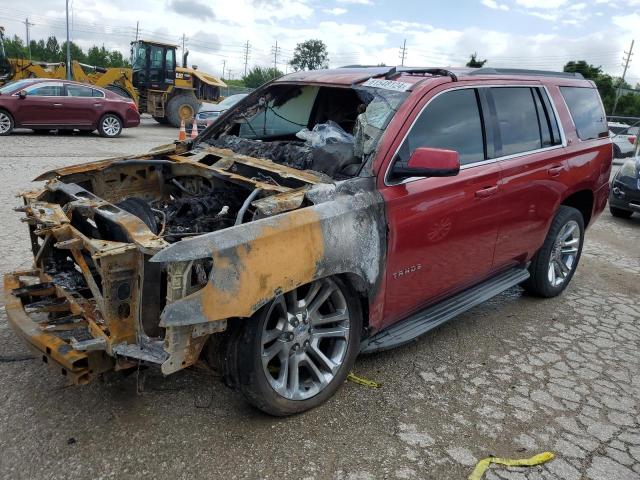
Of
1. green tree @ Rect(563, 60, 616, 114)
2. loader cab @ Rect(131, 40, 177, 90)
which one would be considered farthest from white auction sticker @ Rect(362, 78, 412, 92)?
green tree @ Rect(563, 60, 616, 114)

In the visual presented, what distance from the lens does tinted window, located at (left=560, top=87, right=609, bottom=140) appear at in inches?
181

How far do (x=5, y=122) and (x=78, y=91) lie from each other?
6.61 feet

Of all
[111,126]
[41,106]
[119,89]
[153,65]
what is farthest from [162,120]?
[41,106]

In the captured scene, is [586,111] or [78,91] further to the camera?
[78,91]

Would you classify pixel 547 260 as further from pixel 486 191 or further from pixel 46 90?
pixel 46 90

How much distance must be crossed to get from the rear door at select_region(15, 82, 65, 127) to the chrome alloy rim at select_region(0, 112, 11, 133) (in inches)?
8.4

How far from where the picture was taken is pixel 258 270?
2410mm

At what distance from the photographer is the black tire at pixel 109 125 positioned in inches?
598

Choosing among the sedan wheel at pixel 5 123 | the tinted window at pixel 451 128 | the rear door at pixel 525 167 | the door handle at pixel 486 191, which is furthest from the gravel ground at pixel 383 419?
the sedan wheel at pixel 5 123

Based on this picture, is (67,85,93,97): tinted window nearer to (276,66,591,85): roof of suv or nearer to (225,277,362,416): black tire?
(276,66,591,85): roof of suv

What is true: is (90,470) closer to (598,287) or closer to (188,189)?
(188,189)

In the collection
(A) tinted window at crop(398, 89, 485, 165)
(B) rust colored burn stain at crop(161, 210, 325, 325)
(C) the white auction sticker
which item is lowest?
(B) rust colored burn stain at crop(161, 210, 325, 325)

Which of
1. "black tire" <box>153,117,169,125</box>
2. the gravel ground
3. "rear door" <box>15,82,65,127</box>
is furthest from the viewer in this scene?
"black tire" <box>153,117,169,125</box>

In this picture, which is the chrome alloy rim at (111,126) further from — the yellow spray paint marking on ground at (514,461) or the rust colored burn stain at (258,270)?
the yellow spray paint marking on ground at (514,461)
